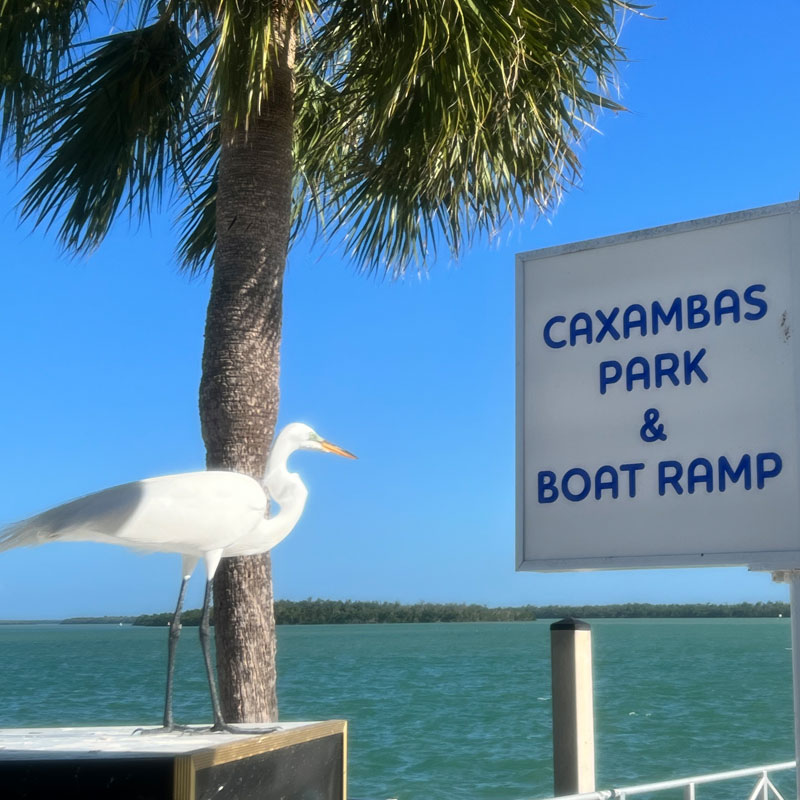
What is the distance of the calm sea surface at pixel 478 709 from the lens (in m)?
30.0

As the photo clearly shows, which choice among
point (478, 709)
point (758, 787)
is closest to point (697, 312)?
point (758, 787)

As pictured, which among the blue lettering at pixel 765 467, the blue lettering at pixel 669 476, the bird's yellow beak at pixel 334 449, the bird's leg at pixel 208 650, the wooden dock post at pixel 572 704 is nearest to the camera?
the blue lettering at pixel 765 467

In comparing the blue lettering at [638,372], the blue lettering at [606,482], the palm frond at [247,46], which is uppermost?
the palm frond at [247,46]

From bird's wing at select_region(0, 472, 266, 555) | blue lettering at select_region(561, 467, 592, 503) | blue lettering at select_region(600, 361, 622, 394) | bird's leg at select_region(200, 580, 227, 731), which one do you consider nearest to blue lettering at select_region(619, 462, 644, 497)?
blue lettering at select_region(561, 467, 592, 503)

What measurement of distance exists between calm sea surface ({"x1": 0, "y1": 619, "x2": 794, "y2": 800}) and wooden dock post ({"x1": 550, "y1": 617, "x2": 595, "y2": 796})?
18.1 metres

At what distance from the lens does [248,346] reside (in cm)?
562

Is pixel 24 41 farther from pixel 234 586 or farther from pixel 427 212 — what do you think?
pixel 234 586

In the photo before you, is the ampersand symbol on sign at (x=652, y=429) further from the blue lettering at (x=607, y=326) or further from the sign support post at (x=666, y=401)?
the blue lettering at (x=607, y=326)

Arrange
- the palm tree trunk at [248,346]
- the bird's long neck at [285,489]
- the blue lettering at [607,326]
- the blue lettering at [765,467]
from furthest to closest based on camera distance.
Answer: the palm tree trunk at [248,346] → the bird's long neck at [285,489] → the blue lettering at [607,326] → the blue lettering at [765,467]

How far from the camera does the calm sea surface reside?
2995 cm

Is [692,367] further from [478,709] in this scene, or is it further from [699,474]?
A: [478,709]

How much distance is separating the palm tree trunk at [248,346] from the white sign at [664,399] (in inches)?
107

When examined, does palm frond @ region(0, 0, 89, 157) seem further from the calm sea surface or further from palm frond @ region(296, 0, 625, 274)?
the calm sea surface

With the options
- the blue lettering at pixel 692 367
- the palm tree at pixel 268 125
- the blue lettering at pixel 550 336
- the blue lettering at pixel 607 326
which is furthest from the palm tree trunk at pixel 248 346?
the blue lettering at pixel 692 367
